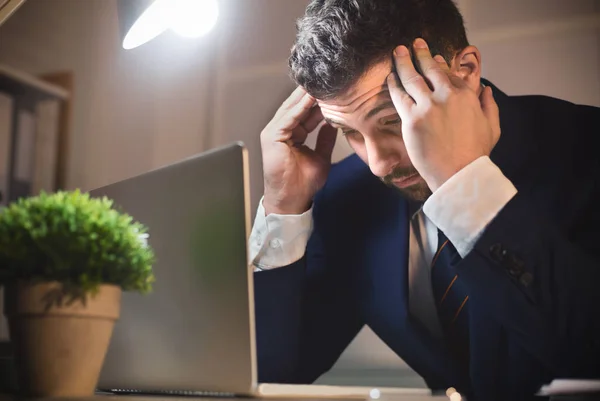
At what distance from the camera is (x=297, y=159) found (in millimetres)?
1515

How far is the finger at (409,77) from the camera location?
133 cm

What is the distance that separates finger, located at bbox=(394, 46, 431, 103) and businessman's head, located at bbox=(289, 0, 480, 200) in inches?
0.7

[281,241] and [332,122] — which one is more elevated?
[332,122]

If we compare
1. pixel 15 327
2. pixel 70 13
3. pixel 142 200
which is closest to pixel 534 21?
pixel 142 200

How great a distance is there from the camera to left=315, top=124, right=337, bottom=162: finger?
58.7 inches

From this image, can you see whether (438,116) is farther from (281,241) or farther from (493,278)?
(281,241)

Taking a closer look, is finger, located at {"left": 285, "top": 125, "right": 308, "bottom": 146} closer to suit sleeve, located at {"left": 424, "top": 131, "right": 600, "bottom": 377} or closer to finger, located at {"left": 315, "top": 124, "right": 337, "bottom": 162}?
finger, located at {"left": 315, "top": 124, "right": 337, "bottom": 162}

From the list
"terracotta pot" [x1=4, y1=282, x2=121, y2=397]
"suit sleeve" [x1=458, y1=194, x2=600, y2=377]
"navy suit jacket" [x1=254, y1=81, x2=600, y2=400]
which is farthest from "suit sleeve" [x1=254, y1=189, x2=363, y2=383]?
"terracotta pot" [x1=4, y1=282, x2=121, y2=397]

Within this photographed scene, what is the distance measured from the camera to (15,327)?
95cm

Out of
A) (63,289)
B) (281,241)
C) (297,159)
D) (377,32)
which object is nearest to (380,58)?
(377,32)

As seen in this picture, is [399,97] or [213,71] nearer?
[399,97]

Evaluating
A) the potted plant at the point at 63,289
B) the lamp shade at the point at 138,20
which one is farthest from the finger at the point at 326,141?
the potted plant at the point at 63,289

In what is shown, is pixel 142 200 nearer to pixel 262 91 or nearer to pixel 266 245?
pixel 266 245

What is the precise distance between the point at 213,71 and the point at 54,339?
98cm
